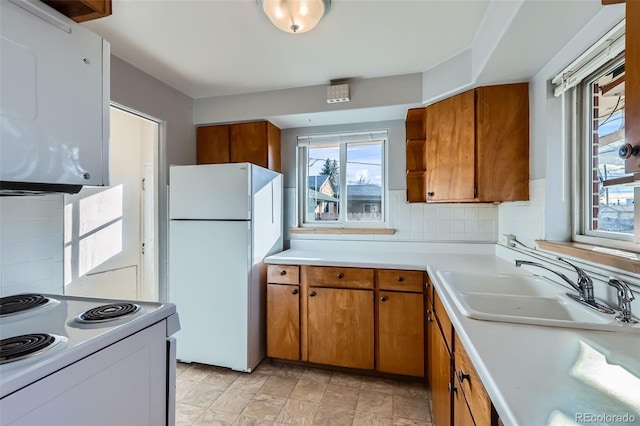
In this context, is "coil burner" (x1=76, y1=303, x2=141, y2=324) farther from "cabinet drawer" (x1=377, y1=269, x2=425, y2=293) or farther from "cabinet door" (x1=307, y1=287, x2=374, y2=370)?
"cabinet drawer" (x1=377, y1=269, x2=425, y2=293)

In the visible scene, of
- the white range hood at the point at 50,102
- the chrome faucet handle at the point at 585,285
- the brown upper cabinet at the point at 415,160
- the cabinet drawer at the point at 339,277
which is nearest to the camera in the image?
the white range hood at the point at 50,102

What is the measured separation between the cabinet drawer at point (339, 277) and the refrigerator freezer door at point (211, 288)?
0.51m

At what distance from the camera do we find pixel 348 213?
2.83 metres

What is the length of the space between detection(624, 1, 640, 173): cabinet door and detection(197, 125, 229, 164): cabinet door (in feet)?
8.45

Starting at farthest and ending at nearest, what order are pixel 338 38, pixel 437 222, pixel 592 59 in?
1. pixel 437 222
2. pixel 338 38
3. pixel 592 59

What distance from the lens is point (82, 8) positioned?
1009 millimetres

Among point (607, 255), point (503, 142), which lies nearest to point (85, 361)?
point (607, 255)

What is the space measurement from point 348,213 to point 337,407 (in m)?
1.61

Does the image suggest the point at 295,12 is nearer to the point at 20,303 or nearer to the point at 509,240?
the point at 20,303

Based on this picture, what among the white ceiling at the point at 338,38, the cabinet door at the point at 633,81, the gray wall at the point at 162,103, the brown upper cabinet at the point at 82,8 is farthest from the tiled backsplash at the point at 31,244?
the cabinet door at the point at 633,81

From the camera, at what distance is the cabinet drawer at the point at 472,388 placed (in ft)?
2.38

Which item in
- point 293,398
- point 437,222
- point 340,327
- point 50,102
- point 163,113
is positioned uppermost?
point 163,113

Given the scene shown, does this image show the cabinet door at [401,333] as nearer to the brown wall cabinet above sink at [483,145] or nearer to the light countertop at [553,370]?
the brown wall cabinet above sink at [483,145]

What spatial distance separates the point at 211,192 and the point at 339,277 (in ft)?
3.92
